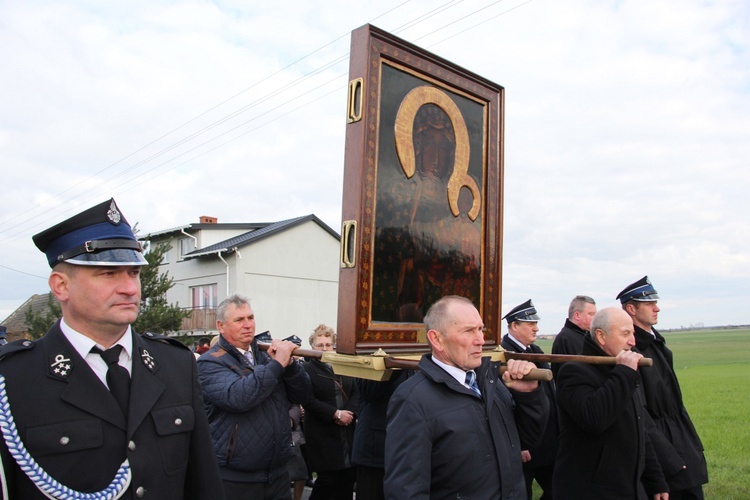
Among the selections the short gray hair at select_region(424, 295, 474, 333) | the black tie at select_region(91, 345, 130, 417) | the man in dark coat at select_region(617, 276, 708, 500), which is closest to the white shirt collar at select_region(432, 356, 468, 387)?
the short gray hair at select_region(424, 295, 474, 333)

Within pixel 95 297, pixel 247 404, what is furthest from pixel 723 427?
pixel 95 297

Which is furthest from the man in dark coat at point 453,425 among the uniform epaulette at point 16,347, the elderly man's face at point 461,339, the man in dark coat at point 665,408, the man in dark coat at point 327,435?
the man in dark coat at point 327,435

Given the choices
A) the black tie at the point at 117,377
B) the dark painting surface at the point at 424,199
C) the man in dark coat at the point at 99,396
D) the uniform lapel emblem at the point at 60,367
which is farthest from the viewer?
the dark painting surface at the point at 424,199

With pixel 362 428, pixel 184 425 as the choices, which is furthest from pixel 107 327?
pixel 362 428

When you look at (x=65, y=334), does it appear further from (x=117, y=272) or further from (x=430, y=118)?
(x=430, y=118)

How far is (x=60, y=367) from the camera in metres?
2.29

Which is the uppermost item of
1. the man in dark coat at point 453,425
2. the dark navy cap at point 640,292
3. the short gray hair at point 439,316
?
the dark navy cap at point 640,292

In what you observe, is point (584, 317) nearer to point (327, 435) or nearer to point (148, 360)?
point (327, 435)

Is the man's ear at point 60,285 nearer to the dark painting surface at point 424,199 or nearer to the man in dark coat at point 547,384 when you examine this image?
A: the dark painting surface at point 424,199

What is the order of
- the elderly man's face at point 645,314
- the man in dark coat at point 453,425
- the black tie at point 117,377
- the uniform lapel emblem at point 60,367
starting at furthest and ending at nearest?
1. the elderly man's face at point 645,314
2. the man in dark coat at point 453,425
3. the black tie at point 117,377
4. the uniform lapel emblem at point 60,367

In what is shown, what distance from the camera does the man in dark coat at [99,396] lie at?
2.16m

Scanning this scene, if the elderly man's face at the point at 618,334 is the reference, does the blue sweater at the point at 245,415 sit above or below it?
below

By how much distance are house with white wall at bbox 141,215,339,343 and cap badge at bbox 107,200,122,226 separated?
91.6ft

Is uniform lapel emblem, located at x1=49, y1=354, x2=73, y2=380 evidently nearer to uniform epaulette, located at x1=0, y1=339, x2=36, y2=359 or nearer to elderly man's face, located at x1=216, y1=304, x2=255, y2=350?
uniform epaulette, located at x1=0, y1=339, x2=36, y2=359
